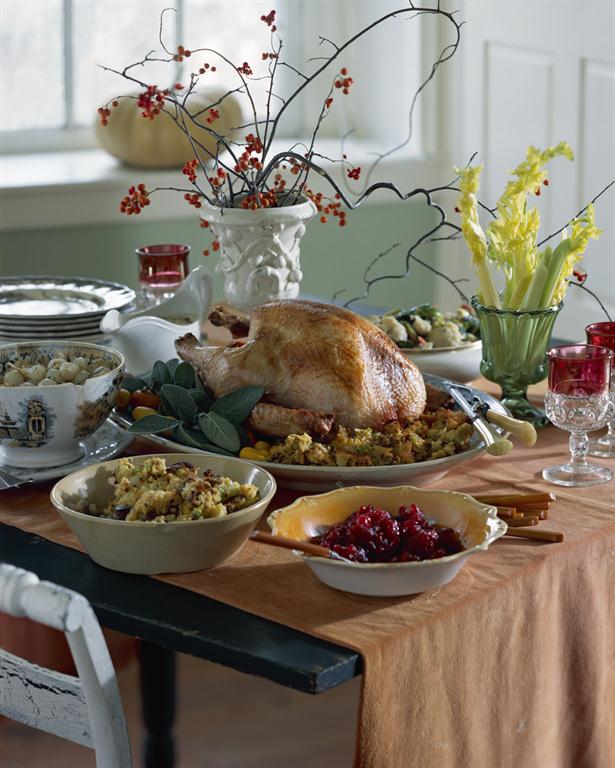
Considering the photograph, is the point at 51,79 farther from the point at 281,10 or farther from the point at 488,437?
the point at 488,437

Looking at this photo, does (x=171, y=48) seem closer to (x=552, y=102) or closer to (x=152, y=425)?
(x=552, y=102)

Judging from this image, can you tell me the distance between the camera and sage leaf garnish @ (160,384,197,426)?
4.72 ft

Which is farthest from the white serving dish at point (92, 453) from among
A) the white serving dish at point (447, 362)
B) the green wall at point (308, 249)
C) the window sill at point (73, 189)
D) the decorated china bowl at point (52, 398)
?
the green wall at point (308, 249)

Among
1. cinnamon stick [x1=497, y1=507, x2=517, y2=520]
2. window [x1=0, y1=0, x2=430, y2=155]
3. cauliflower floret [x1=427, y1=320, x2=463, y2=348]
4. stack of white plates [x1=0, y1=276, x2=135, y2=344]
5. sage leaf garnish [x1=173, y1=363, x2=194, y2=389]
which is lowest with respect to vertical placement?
cinnamon stick [x1=497, y1=507, x2=517, y2=520]

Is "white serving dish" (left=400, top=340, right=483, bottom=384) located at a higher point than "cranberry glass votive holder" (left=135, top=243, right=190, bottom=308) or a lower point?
lower

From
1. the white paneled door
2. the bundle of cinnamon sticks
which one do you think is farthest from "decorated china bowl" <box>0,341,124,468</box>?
the white paneled door

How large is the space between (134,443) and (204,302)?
39cm

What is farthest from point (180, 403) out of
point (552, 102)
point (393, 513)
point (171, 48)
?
point (171, 48)

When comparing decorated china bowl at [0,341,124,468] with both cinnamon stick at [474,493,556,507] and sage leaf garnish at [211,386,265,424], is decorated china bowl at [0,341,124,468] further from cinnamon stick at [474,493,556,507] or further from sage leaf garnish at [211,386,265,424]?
cinnamon stick at [474,493,556,507]

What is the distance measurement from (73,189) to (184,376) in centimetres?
169

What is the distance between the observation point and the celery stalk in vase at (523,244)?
1516 millimetres

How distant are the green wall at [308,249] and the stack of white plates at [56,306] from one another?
1.03 m

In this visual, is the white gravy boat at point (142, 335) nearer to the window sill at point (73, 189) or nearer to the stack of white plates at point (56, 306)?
the stack of white plates at point (56, 306)

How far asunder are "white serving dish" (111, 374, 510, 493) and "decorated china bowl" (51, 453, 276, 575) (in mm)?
110
